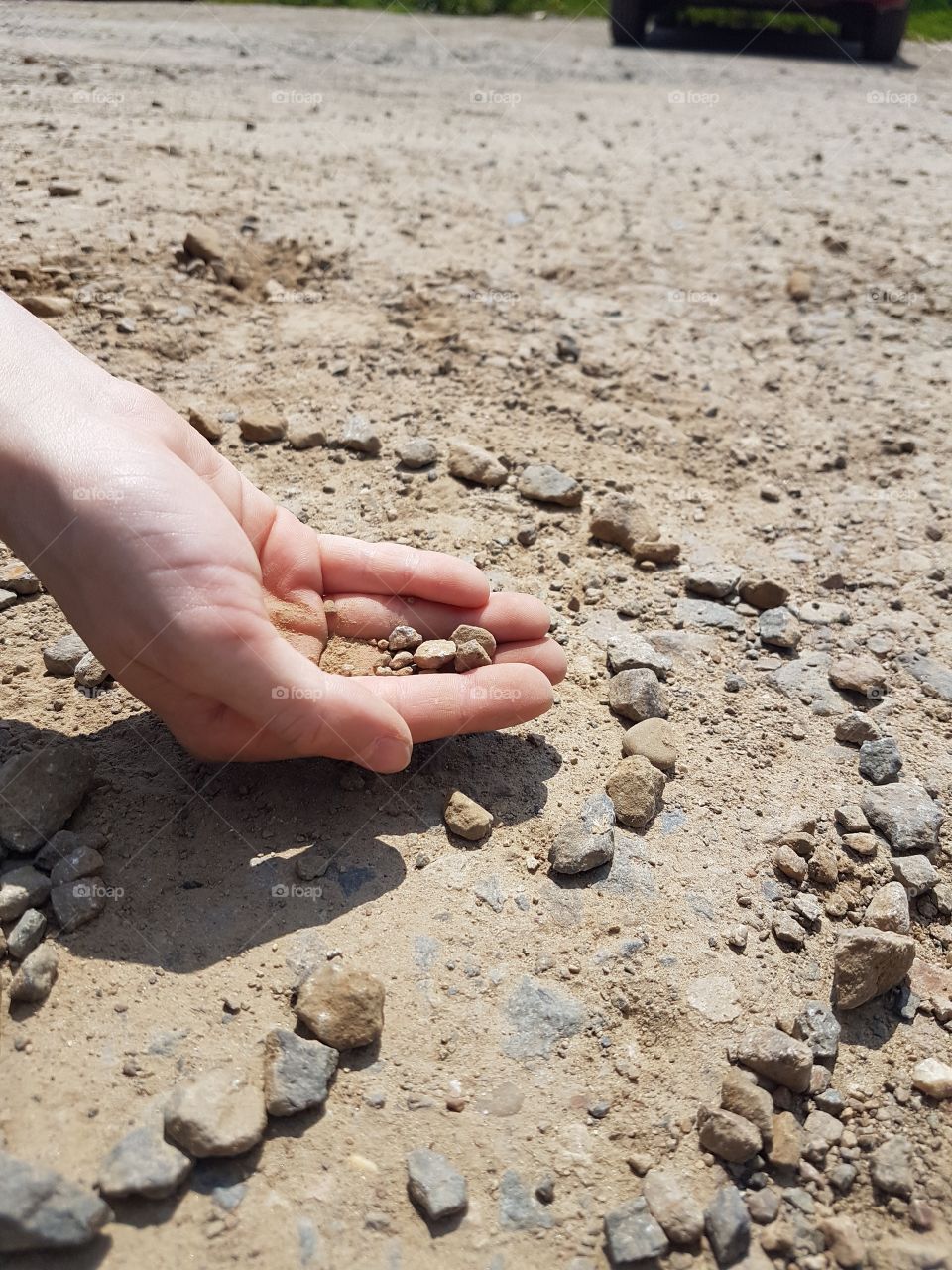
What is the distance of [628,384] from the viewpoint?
410cm

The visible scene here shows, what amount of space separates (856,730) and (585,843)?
918mm

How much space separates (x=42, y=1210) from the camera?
169cm

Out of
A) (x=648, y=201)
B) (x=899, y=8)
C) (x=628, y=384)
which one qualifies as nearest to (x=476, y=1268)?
(x=628, y=384)

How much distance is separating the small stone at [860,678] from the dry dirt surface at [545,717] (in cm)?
1

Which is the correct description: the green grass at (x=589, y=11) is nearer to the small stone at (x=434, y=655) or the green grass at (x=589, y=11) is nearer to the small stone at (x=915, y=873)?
the small stone at (x=434, y=655)

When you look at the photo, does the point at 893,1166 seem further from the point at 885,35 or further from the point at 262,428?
the point at 885,35

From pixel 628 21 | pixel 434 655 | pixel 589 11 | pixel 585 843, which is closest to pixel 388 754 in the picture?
pixel 434 655

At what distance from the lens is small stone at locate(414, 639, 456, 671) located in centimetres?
268

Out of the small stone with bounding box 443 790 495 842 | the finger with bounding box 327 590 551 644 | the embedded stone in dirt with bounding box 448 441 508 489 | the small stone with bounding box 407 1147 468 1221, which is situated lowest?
the small stone with bounding box 407 1147 468 1221

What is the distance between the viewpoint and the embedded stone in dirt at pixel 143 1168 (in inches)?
70.7

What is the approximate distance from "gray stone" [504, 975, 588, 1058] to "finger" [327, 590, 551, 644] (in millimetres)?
917

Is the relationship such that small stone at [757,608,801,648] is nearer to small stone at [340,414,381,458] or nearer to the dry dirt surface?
the dry dirt surface

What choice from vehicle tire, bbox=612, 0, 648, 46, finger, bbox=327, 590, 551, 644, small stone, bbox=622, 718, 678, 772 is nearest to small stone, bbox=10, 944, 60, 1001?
finger, bbox=327, 590, 551, 644

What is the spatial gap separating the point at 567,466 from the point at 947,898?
6.12 feet
